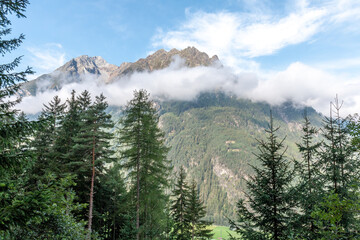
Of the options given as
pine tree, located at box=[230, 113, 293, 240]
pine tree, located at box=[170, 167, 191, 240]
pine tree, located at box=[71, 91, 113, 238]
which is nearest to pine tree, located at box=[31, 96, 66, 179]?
pine tree, located at box=[71, 91, 113, 238]

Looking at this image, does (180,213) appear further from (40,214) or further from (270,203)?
(40,214)

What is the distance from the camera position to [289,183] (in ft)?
27.9

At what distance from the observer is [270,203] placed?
8250 millimetres

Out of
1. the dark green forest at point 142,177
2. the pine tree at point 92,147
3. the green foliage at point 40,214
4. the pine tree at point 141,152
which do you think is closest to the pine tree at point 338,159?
the dark green forest at point 142,177

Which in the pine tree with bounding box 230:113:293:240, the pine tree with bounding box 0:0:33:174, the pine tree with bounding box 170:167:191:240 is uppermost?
the pine tree with bounding box 0:0:33:174

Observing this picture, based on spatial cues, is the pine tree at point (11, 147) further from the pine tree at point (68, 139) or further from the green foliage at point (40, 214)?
the pine tree at point (68, 139)

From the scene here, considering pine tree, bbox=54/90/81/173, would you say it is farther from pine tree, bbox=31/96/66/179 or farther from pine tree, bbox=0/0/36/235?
pine tree, bbox=0/0/36/235

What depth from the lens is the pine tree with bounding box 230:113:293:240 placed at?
801 cm

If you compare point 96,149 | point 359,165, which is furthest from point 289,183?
point 96,149

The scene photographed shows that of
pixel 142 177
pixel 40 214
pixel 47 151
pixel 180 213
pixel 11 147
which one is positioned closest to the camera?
pixel 40 214

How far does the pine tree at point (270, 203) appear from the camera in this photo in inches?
315

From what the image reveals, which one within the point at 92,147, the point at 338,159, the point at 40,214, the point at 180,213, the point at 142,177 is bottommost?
the point at 180,213

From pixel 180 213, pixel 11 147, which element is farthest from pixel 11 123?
pixel 180 213

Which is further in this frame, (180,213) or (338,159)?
(180,213)
